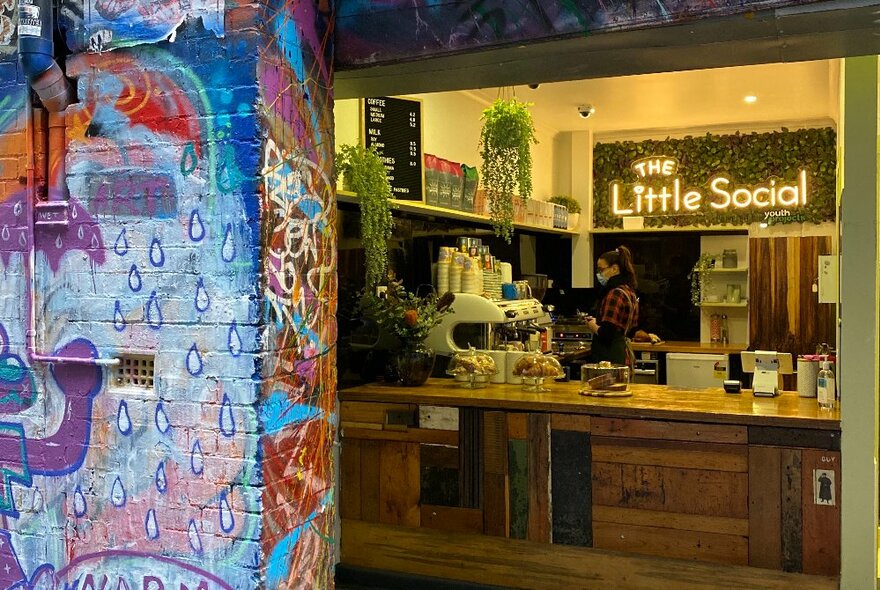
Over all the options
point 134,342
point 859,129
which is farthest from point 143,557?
point 859,129

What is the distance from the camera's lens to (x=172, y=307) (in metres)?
2.67

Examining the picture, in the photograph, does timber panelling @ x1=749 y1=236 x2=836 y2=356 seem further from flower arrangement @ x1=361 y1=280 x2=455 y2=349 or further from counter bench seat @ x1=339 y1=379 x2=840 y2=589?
flower arrangement @ x1=361 y1=280 x2=455 y2=349

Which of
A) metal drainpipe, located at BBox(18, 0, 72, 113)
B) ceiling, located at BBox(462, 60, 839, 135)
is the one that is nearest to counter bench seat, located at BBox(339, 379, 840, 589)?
metal drainpipe, located at BBox(18, 0, 72, 113)

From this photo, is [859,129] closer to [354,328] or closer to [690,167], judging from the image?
[354,328]

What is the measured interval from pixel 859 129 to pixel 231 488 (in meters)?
3.31

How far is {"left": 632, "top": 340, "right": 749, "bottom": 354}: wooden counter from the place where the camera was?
28.6ft

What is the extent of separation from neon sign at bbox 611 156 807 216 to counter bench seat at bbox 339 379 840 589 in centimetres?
484

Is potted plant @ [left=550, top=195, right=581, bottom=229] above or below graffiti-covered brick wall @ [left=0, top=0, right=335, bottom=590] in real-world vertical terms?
above

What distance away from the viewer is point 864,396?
153 inches

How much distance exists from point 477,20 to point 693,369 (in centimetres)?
680

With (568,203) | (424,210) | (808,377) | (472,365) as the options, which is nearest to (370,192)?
(424,210)

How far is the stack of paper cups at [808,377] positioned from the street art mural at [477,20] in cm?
274

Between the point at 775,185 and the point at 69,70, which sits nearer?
the point at 69,70

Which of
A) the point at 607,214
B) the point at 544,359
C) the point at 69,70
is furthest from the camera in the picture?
the point at 607,214
